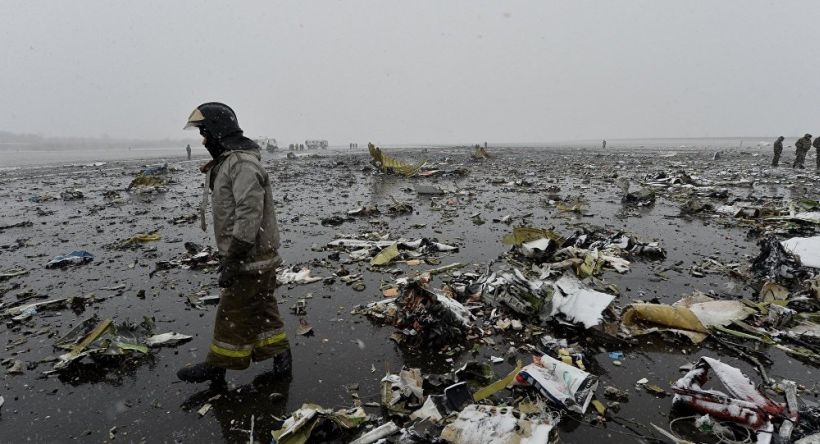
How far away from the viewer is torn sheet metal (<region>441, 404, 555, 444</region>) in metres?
2.16

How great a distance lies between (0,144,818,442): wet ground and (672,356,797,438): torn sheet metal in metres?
0.23

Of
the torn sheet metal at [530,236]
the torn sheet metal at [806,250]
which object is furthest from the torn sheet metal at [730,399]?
the torn sheet metal at [806,250]

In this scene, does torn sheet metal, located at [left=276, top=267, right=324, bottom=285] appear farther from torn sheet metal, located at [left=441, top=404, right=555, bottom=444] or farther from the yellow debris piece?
the yellow debris piece

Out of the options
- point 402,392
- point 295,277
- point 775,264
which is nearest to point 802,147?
point 775,264

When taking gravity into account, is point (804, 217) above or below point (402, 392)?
above

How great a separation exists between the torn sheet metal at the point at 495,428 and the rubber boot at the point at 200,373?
191 centimetres

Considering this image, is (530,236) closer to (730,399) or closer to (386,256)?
(386,256)

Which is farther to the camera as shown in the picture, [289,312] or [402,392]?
[289,312]

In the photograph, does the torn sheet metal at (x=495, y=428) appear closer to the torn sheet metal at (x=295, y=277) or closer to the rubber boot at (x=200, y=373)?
the rubber boot at (x=200, y=373)

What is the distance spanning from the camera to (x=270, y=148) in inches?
1647

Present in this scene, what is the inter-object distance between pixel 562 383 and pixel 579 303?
3.92ft

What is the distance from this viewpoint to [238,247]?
9.01 ft

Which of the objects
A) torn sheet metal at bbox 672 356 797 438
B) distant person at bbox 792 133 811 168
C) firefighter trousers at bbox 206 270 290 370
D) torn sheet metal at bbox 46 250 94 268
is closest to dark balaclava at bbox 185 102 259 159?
firefighter trousers at bbox 206 270 290 370

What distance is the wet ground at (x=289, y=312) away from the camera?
2764 millimetres
